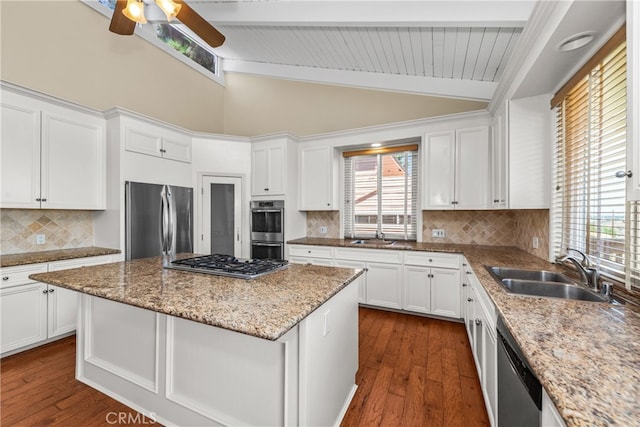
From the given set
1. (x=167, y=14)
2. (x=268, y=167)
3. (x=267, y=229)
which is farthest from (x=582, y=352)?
(x=268, y=167)

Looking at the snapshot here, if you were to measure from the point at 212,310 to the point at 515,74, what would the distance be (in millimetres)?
2714

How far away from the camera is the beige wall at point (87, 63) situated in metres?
2.70

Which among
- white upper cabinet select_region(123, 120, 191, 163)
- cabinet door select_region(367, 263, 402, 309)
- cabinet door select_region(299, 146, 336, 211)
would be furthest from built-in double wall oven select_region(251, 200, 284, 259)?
cabinet door select_region(367, 263, 402, 309)

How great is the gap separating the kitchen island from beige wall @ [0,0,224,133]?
8.26ft

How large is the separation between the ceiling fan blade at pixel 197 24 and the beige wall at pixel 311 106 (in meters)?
2.02

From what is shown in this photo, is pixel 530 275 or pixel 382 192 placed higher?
pixel 382 192

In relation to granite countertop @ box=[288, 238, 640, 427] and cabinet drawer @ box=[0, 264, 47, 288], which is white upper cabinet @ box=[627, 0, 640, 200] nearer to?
granite countertop @ box=[288, 238, 640, 427]

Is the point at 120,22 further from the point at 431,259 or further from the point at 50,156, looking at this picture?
the point at 431,259

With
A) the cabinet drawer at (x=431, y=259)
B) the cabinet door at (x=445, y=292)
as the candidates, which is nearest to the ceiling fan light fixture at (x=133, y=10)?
the cabinet drawer at (x=431, y=259)

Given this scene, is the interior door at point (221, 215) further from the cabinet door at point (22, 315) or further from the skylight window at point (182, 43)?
the skylight window at point (182, 43)

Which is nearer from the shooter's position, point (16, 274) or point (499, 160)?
point (16, 274)

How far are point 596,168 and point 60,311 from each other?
15.1 ft

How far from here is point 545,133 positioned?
7.42ft

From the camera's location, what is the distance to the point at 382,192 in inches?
155
